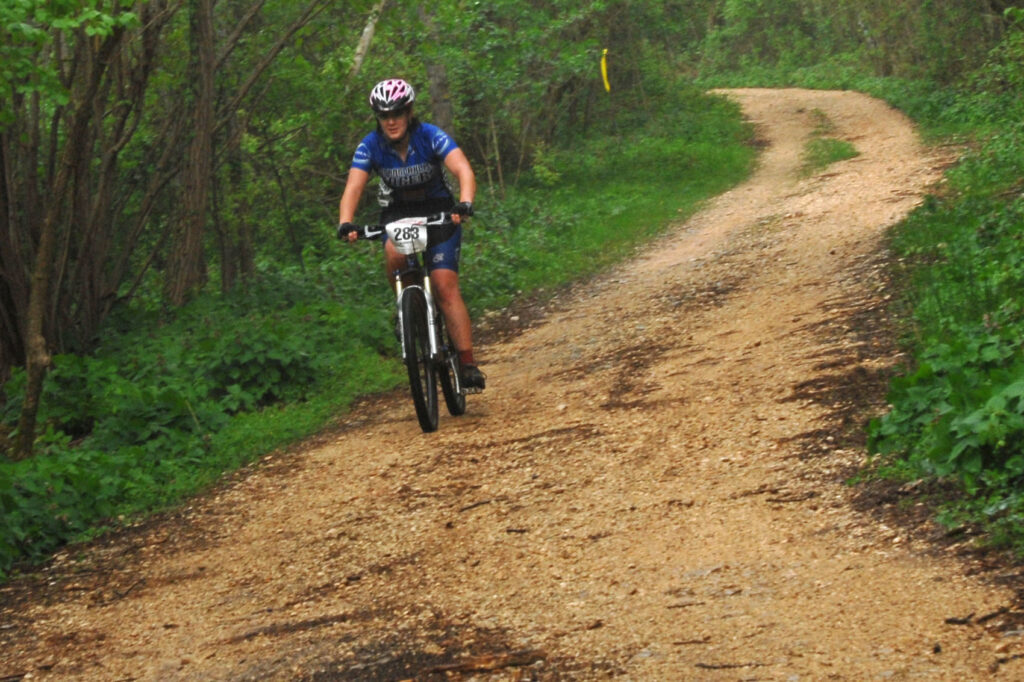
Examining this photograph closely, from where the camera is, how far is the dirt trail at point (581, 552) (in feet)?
12.4

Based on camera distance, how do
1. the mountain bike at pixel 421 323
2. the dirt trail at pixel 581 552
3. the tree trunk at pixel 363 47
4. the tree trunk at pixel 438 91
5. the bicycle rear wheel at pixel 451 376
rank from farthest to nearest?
the tree trunk at pixel 438 91 → the tree trunk at pixel 363 47 → the bicycle rear wheel at pixel 451 376 → the mountain bike at pixel 421 323 → the dirt trail at pixel 581 552

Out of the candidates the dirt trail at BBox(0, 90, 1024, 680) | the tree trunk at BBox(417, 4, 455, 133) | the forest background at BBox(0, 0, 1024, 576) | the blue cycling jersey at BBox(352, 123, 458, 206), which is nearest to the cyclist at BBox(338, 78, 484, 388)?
the blue cycling jersey at BBox(352, 123, 458, 206)

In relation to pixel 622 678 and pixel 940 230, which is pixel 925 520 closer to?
pixel 622 678

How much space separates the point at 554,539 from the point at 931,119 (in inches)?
742

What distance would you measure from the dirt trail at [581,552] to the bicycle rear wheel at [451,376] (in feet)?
0.70

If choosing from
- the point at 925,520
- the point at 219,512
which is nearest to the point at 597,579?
the point at 925,520

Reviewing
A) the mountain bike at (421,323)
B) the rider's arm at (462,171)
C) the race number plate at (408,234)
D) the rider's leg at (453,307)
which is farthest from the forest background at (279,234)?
the rider's arm at (462,171)

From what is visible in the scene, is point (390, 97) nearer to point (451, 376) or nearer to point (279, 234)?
point (451, 376)

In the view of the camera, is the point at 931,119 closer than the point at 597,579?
No

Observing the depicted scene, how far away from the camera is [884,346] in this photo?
22.8 feet

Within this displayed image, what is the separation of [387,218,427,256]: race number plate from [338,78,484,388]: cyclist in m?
0.17

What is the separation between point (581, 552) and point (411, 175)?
3080mm

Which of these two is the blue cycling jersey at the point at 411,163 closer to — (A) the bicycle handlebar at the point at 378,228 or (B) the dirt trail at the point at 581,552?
(A) the bicycle handlebar at the point at 378,228

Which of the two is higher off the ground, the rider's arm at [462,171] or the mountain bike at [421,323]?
the rider's arm at [462,171]
